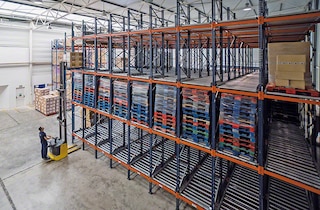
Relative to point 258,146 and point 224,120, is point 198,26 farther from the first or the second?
point 258,146

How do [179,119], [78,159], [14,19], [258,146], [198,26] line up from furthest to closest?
[14,19]
[78,159]
[179,119]
[198,26]
[258,146]

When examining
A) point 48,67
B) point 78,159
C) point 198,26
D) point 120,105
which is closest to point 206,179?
point 120,105

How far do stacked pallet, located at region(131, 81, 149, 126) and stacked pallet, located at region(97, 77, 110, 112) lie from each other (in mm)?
1400

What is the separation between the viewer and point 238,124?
407cm

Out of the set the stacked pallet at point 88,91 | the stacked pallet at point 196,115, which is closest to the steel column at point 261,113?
the stacked pallet at point 196,115

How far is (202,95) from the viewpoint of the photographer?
15.1 feet

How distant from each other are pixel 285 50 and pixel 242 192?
3415 mm

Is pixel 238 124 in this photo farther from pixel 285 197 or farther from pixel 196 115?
pixel 285 197

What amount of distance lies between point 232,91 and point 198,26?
1.63 metres

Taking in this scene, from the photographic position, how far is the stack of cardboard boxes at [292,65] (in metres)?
3.37

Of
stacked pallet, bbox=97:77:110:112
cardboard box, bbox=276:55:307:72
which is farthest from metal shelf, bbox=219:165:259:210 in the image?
A: stacked pallet, bbox=97:77:110:112

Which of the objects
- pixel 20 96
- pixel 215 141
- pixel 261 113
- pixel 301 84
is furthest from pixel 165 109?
pixel 20 96

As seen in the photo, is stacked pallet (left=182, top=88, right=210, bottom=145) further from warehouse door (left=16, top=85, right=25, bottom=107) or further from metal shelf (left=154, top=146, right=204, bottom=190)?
warehouse door (left=16, top=85, right=25, bottom=107)

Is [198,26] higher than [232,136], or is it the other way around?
[198,26]
